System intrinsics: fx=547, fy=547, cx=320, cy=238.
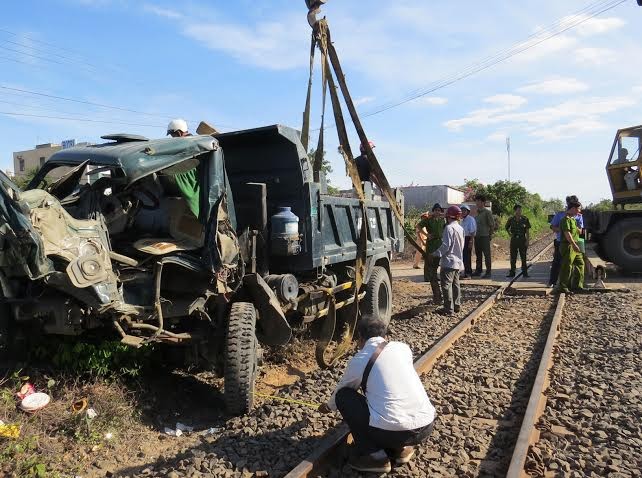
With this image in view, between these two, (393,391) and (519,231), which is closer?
(393,391)

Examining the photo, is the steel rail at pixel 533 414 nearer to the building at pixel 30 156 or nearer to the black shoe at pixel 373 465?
the black shoe at pixel 373 465

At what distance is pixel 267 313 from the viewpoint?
5164 mm

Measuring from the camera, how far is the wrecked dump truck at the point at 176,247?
3.60 metres

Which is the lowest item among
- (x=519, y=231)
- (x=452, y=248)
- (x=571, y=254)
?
(x=571, y=254)

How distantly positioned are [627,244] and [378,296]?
9162 mm

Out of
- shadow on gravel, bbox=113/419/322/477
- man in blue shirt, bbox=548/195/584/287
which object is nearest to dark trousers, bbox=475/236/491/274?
man in blue shirt, bbox=548/195/584/287

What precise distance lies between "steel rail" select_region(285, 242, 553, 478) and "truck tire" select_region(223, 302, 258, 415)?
2.66ft

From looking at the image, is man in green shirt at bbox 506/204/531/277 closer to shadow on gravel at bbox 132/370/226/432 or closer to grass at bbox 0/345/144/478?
shadow on gravel at bbox 132/370/226/432

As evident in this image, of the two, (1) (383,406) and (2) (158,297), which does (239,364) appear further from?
(1) (383,406)

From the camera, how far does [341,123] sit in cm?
615

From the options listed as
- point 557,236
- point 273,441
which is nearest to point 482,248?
point 557,236

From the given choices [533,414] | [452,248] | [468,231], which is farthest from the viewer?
Result: [468,231]

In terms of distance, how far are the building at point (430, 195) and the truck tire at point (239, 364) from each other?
121ft

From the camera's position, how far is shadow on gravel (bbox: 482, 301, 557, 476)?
393 centimetres
